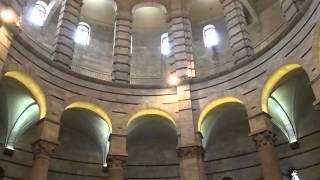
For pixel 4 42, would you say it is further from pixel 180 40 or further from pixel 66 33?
pixel 180 40

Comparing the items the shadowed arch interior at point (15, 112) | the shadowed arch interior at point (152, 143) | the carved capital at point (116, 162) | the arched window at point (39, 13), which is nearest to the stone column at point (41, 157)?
the carved capital at point (116, 162)

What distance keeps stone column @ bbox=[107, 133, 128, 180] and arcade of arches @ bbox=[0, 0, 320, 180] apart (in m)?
0.05

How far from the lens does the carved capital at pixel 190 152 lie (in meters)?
16.9

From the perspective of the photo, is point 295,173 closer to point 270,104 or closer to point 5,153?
point 270,104

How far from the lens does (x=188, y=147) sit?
17031 millimetres

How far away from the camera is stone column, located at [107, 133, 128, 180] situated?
1675cm

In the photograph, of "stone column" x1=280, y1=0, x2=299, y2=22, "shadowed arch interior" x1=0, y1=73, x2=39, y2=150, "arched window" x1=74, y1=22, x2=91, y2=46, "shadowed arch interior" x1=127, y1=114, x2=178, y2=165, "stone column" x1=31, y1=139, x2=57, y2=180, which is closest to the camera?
"stone column" x1=31, y1=139, x2=57, y2=180

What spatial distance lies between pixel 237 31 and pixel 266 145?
7.15 meters

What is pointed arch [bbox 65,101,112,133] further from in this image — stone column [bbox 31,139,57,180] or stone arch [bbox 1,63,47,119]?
stone column [bbox 31,139,57,180]

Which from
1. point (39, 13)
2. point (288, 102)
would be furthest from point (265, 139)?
point (39, 13)

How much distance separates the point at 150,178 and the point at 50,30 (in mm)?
11665

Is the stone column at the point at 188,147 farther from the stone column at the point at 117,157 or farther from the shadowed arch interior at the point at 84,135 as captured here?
the shadowed arch interior at the point at 84,135

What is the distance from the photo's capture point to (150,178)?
20688 mm

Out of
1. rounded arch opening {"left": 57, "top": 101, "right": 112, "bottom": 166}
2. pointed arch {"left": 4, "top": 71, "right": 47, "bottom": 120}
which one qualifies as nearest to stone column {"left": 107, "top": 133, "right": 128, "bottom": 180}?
rounded arch opening {"left": 57, "top": 101, "right": 112, "bottom": 166}
